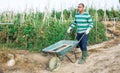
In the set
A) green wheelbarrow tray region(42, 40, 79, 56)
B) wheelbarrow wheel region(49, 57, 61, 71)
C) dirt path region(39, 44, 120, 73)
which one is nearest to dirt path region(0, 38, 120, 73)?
dirt path region(39, 44, 120, 73)

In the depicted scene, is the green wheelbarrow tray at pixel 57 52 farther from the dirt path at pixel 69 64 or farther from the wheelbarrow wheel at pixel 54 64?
the dirt path at pixel 69 64

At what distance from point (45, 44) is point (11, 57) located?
6.17ft

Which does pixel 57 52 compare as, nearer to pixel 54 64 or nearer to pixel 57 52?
pixel 57 52

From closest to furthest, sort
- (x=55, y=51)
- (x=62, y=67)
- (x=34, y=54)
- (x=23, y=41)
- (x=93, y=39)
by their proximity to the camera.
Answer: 1. (x=55, y=51)
2. (x=62, y=67)
3. (x=34, y=54)
4. (x=23, y=41)
5. (x=93, y=39)

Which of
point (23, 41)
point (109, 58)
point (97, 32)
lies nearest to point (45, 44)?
point (23, 41)

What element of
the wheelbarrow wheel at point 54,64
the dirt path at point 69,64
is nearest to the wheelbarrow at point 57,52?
the wheelbarrow wheel at point 54,64

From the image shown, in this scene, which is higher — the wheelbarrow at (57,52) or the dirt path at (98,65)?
the wheelbarrow at (57,52)

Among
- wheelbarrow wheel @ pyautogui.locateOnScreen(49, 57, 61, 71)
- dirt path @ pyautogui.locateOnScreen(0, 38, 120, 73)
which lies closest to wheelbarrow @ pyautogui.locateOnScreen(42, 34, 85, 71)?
wheelbarrow wheel @ pyautogui.locateOnScreen(49, 57, 61, 71)

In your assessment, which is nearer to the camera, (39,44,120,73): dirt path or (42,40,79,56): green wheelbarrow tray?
(42,40,79,56): green wheelbarrow tray

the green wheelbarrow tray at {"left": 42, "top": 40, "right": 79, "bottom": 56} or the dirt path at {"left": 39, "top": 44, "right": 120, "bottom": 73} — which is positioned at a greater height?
the green wheelbarrow tray at {"left": 42, "top": 40, "right": 79, "bottom": 56}

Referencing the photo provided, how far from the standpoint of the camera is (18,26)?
1051 centimetres

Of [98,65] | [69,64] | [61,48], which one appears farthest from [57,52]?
[98,65]

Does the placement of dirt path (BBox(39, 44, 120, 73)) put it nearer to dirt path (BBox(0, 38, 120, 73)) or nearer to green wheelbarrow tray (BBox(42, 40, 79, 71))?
dirt path (BBox(0, 38, 120, 73))

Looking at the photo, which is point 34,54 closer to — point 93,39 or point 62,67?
point 62,67
